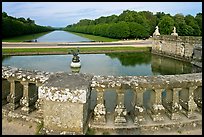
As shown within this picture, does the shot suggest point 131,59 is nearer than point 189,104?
No

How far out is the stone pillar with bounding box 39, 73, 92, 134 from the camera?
13.5 ft

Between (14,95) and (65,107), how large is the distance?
1549 millimetres

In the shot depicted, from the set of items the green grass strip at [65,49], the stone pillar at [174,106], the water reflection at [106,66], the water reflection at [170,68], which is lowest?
the water reflection at [170,68]

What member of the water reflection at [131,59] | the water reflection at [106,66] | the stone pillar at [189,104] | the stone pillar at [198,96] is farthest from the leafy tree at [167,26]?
the stone pillar at [189,104]

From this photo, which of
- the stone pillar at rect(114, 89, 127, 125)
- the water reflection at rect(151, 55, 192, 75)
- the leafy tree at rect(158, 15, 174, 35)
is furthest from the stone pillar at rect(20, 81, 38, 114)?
the leafy tree at rect(158, 15, 174, 35)

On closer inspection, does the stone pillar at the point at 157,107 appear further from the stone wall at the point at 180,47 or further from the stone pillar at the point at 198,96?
the stone wall at the point at 180,47

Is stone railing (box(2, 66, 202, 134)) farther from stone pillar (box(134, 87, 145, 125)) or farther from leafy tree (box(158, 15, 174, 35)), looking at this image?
leafy tree (box(158, 15, 174, 35))

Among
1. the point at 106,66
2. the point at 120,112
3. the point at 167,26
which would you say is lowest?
the point at 106,66

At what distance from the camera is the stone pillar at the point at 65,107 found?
411cm

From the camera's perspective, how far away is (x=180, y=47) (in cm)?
3141

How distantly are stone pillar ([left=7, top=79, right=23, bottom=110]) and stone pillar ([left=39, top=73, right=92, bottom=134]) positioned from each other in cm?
124

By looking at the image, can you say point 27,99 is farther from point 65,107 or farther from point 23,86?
point 65,107

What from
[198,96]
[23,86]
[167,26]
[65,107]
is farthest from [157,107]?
[167,26]

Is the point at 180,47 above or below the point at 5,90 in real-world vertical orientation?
above
